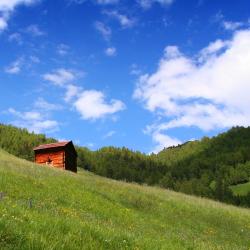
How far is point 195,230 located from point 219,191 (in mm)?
169345

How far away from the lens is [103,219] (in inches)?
925

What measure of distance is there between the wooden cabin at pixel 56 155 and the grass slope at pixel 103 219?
26.6 metres

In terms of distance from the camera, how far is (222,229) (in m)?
32.8

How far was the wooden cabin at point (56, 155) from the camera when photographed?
6586 centimetres

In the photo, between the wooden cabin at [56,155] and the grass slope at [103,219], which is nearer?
the grass slope at [103,219]

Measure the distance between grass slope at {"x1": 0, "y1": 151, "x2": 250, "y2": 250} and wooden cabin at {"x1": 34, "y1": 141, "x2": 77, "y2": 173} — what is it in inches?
1046

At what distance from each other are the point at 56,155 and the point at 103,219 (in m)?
43.8

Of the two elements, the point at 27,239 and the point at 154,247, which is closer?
the point at 27,239

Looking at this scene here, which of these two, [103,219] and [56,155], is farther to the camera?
[56,155]

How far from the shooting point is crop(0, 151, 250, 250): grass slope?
30.9ft

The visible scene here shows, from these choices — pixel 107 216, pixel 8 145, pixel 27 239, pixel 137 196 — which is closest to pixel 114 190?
pixel 137 196

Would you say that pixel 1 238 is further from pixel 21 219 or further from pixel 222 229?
pixel 222 229

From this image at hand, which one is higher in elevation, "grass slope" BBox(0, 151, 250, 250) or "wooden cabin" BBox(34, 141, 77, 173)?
"wooden cabin" BBox(34, 141, 77, 173)

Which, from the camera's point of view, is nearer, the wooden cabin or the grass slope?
the grass slope
